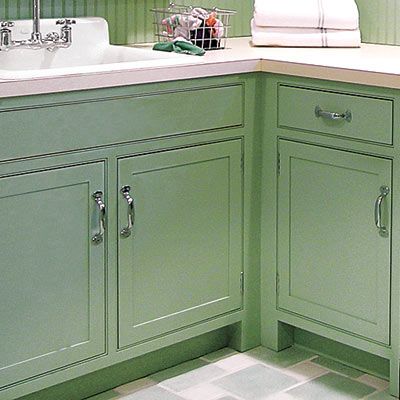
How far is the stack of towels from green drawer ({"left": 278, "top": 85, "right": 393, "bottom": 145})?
37 centimetres

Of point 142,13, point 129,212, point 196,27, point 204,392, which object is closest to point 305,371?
point 204,392

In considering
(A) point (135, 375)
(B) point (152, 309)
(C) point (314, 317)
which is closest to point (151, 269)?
(B) point (152, 309)

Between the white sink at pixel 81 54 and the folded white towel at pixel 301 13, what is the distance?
1.50ft

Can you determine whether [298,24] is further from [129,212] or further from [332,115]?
[129,212]

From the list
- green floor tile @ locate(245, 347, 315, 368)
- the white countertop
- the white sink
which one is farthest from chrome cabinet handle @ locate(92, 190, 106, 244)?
green floor tile @ locate(245, 347, 315, 368)

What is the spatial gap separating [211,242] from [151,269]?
24cm

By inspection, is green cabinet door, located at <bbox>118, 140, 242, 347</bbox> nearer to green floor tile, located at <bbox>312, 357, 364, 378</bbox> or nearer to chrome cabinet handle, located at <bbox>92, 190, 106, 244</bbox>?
chrome cabinet handle, located at <bbox>92, 190, 106, 244</bbox>

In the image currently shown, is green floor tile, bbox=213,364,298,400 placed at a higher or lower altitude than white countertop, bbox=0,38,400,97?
lower

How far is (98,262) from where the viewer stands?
2.59 metres

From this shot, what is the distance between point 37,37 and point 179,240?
74cm

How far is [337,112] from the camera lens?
270cm

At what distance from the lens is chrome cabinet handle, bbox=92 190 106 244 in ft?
8.38

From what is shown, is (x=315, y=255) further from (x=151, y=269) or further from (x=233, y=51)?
(x=233, y=51)

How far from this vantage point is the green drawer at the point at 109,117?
2.36m
